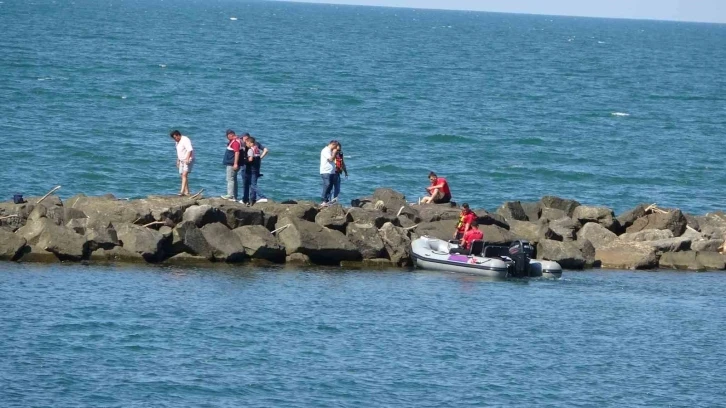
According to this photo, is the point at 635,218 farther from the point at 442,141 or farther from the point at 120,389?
the point at 442,141

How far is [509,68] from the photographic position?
329ft

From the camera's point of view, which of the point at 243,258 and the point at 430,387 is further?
the point at 243,258

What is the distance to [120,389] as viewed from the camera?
18969 millimetres

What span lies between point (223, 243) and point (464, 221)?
560 cm

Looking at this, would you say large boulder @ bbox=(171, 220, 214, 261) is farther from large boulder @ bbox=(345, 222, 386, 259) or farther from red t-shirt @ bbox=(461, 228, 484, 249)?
red t-shirt @ bbox=(461, 228, 484, 249)

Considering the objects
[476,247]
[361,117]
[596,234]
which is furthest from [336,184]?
[361,117]

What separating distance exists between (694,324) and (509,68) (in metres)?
77.2

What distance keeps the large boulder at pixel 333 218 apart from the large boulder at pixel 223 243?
7.08ft

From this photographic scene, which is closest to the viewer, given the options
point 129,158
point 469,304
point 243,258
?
point 469,304

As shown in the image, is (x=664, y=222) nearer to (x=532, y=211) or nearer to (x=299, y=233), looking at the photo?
(x=532, y=211)

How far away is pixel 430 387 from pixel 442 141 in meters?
36.3

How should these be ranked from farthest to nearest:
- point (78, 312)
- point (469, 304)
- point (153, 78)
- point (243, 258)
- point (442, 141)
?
point (153, 78), point (442, 141), point (243, 258), point (469, 304), point (78, 312)

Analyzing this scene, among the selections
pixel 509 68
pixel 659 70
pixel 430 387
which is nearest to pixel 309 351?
pixel 430 387

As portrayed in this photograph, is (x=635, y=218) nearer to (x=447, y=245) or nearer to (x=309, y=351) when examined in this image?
(x=447, y=245)
